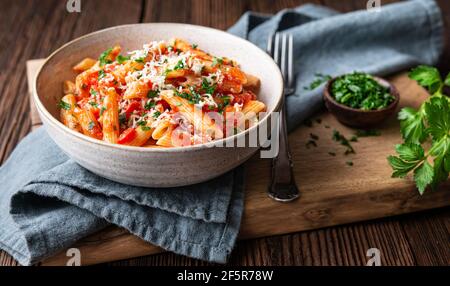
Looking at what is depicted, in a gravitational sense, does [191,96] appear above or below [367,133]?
above

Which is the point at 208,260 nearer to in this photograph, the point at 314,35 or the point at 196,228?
the point at 196,228

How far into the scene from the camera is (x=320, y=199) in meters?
1.99

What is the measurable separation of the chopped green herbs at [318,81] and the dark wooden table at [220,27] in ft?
2.28

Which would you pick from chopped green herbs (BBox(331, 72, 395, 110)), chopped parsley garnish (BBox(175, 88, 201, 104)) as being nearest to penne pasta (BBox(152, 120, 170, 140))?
chopped parsley garnish (BBox(175, 88, 201, 104))

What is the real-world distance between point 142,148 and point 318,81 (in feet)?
3.96

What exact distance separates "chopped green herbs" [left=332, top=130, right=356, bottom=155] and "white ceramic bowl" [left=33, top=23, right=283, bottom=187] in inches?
13.6

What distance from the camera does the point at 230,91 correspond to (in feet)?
6.66

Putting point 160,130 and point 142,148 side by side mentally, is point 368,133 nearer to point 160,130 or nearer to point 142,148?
point 160,130

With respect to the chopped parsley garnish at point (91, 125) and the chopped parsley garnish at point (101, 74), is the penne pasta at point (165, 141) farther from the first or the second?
the chopped parsley garnish at point (101, 74)

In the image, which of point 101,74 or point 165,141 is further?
point 101,74

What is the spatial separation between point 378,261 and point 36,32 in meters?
2.34

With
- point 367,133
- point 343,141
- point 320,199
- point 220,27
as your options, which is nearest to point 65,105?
point 320,199

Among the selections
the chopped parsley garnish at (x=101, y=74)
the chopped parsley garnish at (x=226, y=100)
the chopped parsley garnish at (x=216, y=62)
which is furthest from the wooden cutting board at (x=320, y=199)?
the chopped parsley garnish at (x=101, y=74)

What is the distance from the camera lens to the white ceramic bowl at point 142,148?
5.69 ft
